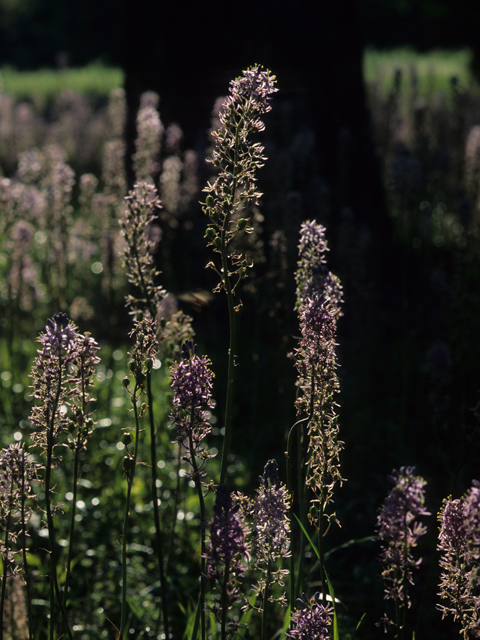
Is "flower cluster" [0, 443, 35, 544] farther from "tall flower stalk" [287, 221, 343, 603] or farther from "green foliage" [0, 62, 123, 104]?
"green foliage" [0, 62, 123, 104]

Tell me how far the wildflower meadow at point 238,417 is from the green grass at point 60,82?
2083cm

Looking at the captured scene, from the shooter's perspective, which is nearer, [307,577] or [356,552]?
[307,577]

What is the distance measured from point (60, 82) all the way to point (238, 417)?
26990mm

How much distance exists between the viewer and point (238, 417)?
17.0 ft

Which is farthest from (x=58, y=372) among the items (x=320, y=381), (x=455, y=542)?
(x=455, y=542)

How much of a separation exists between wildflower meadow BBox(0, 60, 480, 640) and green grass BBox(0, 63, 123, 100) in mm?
20832

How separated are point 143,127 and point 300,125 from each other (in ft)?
9.00

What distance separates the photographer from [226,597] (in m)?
1.78

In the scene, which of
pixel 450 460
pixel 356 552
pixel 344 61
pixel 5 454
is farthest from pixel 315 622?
pixel 344 61

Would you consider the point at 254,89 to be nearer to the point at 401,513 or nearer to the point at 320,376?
the point at 320,376

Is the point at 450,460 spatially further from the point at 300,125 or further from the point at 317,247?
the point at 300,125

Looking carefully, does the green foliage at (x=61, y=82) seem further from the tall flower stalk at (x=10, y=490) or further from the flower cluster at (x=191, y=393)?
the flower cluster at (x=191, y=393)

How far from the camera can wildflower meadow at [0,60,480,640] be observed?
1.87m

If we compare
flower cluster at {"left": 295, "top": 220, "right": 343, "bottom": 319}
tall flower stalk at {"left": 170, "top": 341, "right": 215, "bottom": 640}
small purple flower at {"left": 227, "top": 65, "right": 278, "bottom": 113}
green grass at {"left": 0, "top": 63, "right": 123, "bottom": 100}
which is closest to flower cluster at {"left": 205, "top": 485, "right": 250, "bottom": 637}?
tall flower stalk at {"left": 170, "top": 341, "right": 215, "bottom": 640}
